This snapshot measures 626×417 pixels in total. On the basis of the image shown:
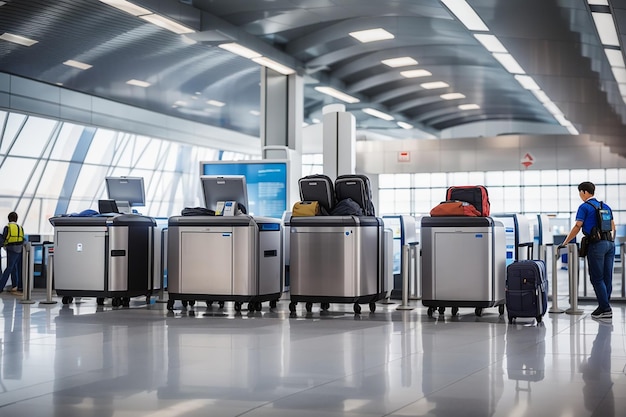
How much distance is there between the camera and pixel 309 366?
6.21 metres

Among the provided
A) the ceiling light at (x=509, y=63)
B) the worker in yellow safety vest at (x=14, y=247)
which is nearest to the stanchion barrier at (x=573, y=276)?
the ceiling light at (x=509, y=63)

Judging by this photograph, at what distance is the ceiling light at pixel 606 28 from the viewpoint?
11511 mm

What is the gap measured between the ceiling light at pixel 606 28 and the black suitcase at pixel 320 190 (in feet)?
14.1

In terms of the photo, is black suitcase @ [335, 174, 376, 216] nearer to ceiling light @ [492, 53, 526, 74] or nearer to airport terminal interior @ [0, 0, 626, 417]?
airport terminal interior @ [0, 0, 626, 417]

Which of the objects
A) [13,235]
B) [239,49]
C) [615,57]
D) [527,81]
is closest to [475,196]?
[615,57]

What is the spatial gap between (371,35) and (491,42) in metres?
3.59

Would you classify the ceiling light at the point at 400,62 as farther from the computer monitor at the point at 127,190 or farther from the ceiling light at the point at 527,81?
the computer monitor at the point at 127,190

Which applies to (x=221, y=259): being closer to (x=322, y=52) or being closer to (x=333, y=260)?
(x=333, y=260)

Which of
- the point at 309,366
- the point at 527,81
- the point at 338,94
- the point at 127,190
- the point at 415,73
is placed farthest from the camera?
the point at 338,94

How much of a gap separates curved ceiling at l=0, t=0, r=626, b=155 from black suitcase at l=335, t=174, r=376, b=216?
293cm

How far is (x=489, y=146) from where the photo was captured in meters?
23.8

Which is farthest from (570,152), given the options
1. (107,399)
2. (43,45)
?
(107,399)

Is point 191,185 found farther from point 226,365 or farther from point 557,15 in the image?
point 226,365

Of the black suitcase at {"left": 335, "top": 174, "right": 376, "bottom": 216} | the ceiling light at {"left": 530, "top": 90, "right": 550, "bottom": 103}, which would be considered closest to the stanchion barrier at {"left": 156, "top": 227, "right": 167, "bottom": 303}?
the black suitcase at {"left": 335, "top": 174, "right": 376, "bottom": 216}
